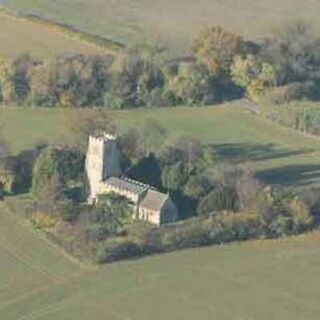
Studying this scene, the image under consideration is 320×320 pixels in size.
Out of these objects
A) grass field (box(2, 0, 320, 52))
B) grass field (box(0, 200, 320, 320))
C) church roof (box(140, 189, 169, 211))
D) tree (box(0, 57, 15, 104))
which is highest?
grass field (box(2, 0, 320, 52))

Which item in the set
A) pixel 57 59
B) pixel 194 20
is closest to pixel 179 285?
pixel 57 59

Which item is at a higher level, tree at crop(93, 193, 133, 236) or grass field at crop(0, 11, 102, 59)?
grass field at crop(0, 11, 102, 59)

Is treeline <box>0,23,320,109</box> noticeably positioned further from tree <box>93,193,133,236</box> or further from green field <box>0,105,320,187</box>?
tree <box>93,193,133,236</box>

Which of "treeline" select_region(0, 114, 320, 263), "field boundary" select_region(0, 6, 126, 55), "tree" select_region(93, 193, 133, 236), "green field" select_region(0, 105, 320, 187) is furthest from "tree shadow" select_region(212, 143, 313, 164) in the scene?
"field boundary" select_region(0, 6, 126, 55)

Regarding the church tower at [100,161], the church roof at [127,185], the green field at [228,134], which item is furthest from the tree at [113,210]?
the green field at [228,134]

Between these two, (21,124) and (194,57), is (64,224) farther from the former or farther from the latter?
(194,57)

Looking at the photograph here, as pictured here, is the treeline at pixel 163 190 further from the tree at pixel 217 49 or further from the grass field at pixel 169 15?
the grass field at pixel 169 15
